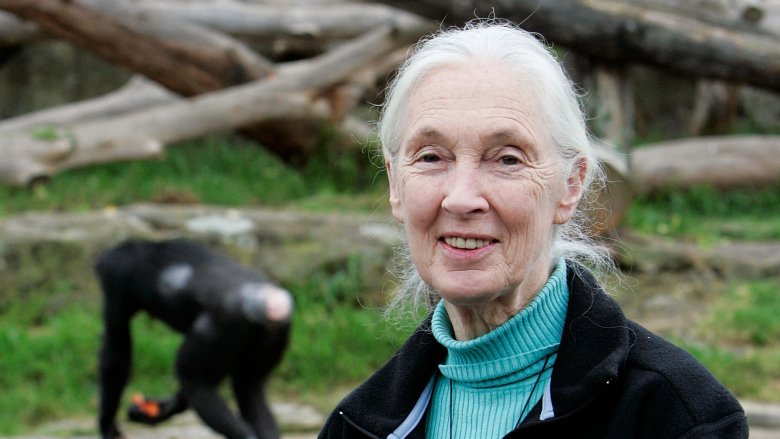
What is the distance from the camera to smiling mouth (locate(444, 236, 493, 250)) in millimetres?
1809

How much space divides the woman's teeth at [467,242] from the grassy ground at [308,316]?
114 inches

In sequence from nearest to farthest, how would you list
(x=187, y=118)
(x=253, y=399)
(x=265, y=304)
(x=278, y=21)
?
1. (x=265, y=304)
2. (x=253, y=399)
3. (x=187, y=118)
4. (x=278, y=21)

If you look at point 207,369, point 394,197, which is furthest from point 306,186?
point 394,197

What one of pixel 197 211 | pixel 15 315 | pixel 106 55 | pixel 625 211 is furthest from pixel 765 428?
pixel 106 55

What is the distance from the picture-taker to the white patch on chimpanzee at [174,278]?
554 cm

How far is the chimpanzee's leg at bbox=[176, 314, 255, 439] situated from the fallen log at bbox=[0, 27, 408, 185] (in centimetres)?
267

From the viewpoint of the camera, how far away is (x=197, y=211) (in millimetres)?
7270

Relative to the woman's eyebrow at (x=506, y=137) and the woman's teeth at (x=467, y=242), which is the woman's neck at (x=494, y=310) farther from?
the woman's eyebrow at (x=506, y=137)

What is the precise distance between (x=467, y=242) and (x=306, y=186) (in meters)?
6.91

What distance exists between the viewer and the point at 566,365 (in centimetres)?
174

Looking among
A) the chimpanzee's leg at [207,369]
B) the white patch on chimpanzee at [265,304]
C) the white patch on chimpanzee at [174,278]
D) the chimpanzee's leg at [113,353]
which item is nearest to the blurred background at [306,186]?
the chimpanzee's leg at [113,353]

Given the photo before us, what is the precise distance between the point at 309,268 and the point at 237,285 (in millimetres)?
1639

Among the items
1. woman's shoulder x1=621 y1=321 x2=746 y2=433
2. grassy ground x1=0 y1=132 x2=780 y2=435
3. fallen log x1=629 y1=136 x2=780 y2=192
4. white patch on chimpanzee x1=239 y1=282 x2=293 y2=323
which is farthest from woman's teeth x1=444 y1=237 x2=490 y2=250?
fallen log x1=629 y1=136 x2=780 y2=192

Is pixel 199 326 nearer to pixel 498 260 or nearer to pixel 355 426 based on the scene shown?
pixel 355 426
